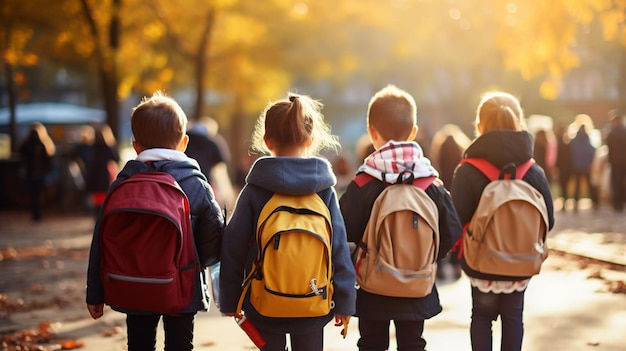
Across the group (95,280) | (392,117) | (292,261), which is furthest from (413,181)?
(95,280)

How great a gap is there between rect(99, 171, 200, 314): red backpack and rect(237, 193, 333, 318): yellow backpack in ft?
1.24

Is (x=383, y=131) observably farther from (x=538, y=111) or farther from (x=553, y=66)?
(x=538, y=111)

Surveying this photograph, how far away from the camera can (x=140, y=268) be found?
4.04m

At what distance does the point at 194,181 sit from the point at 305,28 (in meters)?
23.7

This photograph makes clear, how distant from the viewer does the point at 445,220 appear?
4578mm

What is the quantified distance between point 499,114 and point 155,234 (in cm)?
213

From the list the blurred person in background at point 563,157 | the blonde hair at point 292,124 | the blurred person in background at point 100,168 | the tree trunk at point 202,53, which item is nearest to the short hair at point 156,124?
the blonde hair at point 292,124

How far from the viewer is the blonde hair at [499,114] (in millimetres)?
5082

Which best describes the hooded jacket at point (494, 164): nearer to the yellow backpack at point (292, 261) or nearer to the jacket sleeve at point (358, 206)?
the jacket sleeve at point (358, 206)

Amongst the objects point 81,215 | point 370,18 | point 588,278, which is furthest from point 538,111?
point 588,278

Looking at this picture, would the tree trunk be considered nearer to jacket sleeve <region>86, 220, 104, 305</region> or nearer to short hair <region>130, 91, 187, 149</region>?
short hair <region>130, 91, 187, 149</region>

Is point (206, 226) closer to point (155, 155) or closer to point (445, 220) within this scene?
point (155, 155)

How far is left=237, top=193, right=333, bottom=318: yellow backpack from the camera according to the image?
3990 mm

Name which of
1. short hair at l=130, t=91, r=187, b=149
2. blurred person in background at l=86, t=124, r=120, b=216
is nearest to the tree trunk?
blurred person in background at l=86, t=124, r=120, b=216
